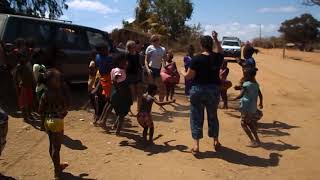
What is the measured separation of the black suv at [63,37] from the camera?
32.7 ft

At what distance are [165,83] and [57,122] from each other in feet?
19.8

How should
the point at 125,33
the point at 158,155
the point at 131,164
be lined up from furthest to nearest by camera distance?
the point at 125,33 < the point at 158,155 < the point at 131,164

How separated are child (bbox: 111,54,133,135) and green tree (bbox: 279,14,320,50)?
196 feet

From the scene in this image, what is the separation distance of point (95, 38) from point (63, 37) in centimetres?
121

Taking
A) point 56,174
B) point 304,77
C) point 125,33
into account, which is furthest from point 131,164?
point 125,33

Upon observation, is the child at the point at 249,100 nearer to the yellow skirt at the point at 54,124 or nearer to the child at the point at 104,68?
the child at the point at 104,68

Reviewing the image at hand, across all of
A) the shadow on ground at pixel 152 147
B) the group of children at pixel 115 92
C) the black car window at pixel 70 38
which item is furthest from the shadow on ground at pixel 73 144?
the black car window at pixel 70 38

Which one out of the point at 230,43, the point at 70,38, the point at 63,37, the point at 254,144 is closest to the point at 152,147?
the point at 254,144

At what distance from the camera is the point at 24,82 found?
353 inches

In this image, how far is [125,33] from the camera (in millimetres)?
26609

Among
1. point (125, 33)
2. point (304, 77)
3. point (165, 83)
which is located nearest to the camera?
point (165, 83)

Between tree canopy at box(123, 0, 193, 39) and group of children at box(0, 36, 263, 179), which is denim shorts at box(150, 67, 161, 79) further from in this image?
tree canopy at box(123, 0, 193, 39)

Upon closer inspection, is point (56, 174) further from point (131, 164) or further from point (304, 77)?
point (304, 77)

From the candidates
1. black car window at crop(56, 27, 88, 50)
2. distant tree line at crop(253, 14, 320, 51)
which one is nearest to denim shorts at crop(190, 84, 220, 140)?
black car window at crop(56, 27, 88, 50)
